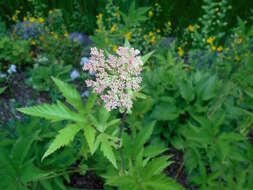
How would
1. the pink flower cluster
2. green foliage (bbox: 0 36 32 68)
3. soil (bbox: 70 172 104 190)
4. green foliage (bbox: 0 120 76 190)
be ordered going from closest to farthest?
the pink flower cluster < green foliage (bbox: 0 120 76 190) < soil (bbox: 70 172 104 190) < green foliage (bbox: 0 36 32 68)

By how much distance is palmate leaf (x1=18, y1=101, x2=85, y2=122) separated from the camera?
1.36 m

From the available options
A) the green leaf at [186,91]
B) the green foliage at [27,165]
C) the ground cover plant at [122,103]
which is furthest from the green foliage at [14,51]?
the green leaf at [186,91]

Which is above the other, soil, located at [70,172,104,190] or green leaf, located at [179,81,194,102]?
green leaf, located at [179,81,194,102]

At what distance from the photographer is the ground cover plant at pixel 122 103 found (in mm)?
1468

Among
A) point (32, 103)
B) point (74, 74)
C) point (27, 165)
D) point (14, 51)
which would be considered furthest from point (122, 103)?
point (14, 51)

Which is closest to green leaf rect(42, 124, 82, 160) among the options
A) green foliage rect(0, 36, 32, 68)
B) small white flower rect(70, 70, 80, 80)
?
small white flower rect(70, 70, 80, 80)

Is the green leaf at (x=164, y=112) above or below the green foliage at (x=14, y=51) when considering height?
below

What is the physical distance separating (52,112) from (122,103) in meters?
0.31

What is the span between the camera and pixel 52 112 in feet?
4.59

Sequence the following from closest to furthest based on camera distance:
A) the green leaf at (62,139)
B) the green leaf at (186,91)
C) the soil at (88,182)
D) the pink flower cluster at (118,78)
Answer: the green leaf at (62,139)
the pink flower cluster at (118,78)
the soil at (88,182)
the green leaf at (186,91)

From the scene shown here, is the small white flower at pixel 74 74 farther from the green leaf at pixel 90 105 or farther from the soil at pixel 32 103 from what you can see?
the green leaf at pixel 90 105

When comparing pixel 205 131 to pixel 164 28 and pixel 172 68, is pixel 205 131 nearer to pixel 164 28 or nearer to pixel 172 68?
pixel 172 68

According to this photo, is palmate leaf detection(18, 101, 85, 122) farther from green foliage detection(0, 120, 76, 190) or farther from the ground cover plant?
green foliage detection(0, 120, 76, 190)

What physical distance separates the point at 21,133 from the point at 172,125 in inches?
54.1
